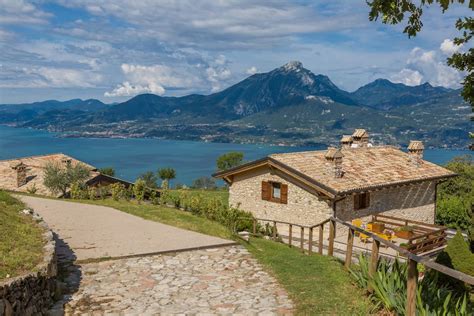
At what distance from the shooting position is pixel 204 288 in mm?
9258

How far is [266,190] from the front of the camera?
24609mm

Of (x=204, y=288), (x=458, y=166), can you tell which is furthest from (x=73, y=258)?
(x=458, y=166)

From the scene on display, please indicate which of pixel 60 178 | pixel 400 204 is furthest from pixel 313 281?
pixel 60 178

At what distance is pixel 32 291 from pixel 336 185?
16766mm

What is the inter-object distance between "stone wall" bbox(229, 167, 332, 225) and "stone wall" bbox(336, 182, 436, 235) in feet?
3.62

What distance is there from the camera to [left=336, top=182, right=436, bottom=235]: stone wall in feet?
74.4

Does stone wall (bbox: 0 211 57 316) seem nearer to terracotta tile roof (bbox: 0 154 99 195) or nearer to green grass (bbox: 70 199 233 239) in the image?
green grass (bbox: 70 199 233 239)

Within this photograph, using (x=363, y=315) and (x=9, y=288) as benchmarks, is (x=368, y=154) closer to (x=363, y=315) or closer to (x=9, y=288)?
(x=363, y=315)

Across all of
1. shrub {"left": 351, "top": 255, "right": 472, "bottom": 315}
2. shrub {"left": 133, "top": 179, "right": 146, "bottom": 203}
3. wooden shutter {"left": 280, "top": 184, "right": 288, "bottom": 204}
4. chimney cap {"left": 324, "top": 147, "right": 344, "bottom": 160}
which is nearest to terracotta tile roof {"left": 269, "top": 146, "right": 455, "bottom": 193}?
chimney cap {"left": 324, "top": 147, "right": 344, "bottom": 160}

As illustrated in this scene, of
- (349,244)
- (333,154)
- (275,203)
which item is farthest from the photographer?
(275,203)

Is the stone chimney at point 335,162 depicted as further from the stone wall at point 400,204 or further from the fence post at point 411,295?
the fence post at point 411,295

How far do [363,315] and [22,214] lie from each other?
895 cm

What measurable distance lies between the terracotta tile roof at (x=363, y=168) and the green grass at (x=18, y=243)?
14.1 m

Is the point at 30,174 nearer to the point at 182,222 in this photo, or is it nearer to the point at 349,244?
the point at 182,222
